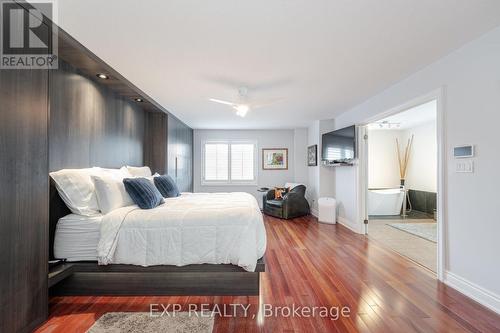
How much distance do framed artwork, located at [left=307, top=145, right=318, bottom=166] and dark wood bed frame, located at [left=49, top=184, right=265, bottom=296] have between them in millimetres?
4184

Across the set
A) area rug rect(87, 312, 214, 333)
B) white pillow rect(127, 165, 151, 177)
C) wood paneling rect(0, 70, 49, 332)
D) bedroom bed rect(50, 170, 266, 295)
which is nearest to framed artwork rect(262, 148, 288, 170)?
white pillow rect(127, 165, 151, 177)

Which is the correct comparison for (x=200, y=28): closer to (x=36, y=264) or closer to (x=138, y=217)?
(x=138, y=217)

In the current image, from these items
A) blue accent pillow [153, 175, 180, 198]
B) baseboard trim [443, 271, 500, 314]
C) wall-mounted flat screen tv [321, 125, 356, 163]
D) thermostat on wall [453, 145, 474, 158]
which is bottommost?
baseboard trim [443, 271, 500, 314]

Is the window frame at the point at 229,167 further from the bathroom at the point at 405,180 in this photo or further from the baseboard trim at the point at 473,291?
the baseboard trim at the point at 473,291

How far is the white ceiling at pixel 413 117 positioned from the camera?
15.5 ft

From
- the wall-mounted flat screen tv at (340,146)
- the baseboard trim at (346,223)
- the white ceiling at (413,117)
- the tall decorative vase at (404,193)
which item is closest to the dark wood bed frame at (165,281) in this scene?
the baseboard trim at (346,223)

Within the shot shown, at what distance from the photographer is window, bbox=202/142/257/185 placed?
6.90 metres

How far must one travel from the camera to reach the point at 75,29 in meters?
2.01

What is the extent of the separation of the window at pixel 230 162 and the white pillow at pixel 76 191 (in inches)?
180

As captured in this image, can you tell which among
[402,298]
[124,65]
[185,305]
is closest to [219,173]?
[124,65]

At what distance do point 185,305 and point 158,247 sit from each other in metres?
0.57

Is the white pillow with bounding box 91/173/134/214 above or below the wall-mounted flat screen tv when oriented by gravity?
below

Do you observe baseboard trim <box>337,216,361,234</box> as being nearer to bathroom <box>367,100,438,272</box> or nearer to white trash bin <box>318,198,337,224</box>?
white trash bin <box>318,198,337,224</box>

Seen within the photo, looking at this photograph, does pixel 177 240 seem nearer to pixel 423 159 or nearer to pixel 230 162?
pixel 230 162
